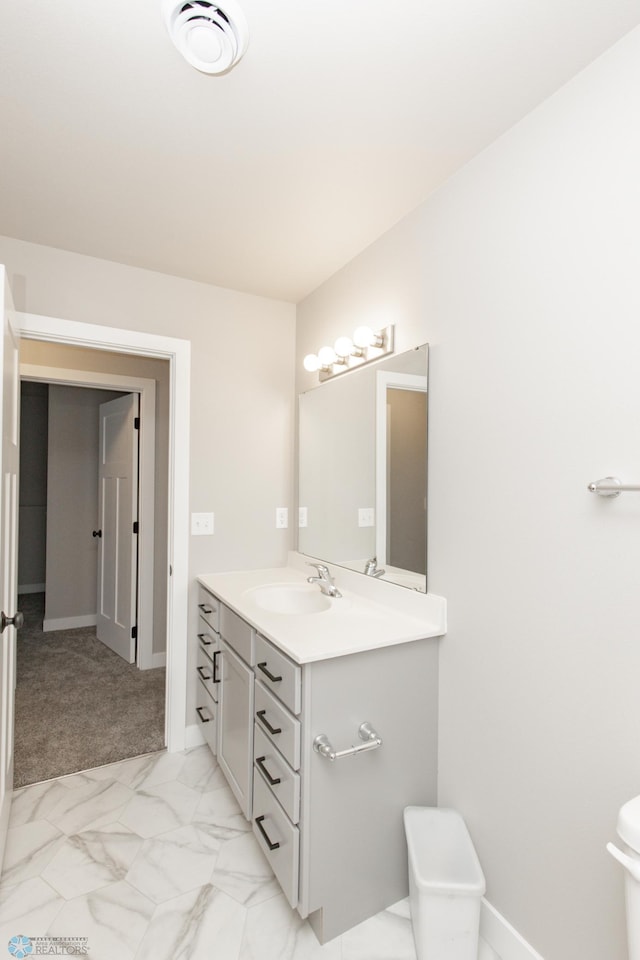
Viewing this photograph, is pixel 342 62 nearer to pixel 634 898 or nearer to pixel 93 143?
pixel 93 143

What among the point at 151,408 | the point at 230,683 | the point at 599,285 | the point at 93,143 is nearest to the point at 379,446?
the point at 599,285

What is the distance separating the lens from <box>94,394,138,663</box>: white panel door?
3.56 meters

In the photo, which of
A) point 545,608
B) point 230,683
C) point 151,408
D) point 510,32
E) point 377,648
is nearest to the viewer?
point 510,32

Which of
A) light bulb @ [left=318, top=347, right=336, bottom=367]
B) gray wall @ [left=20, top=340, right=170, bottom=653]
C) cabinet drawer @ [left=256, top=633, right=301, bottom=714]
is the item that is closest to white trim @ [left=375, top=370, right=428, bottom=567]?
light bulb @ [left=318, top=347, right=336, bottom=367]

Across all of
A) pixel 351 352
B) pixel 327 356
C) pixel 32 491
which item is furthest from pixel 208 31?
pixel 32 491

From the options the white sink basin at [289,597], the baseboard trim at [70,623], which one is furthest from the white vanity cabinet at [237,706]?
the baseboard trim at [70,623]

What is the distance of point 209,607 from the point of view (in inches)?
90.3

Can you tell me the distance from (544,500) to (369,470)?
874 millimetres

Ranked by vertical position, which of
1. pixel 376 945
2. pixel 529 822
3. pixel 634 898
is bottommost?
pixel 376 945

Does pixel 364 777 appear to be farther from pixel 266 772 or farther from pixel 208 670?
pixel 208 670

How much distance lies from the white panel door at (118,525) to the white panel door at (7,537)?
5.21 feet

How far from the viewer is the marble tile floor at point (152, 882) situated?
1.41 m

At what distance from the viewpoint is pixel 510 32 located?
3.68 feet

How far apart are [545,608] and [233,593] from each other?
132 cm
